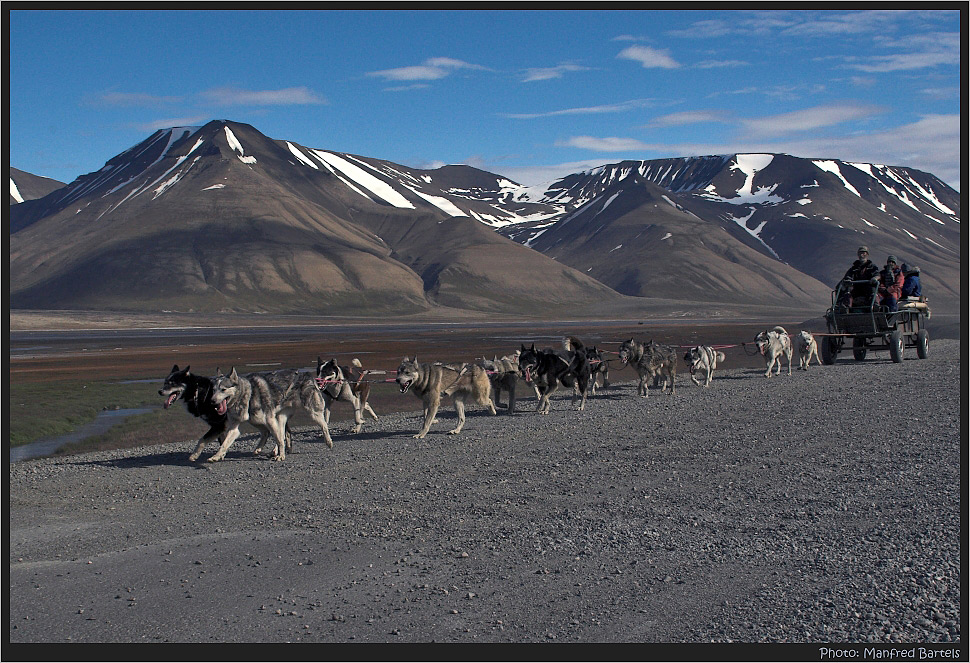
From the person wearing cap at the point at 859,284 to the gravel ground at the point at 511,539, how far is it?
11691mm

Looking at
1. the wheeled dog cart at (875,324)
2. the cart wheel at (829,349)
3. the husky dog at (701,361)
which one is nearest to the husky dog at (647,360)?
the husky dog at (701,361)

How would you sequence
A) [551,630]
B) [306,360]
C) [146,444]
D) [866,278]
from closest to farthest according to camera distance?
[551,630] < [146,444] < [866,278] < [306,360]

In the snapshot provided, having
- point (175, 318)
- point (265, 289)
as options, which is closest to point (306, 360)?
point (175, 318)

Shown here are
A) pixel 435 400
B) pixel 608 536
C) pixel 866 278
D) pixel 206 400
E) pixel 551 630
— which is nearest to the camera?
pixel 551 630

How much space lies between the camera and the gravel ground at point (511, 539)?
5.88 m

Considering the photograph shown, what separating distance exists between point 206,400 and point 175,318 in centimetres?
10283

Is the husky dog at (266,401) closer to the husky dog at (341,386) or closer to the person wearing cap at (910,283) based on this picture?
the husky dog at (341,386)

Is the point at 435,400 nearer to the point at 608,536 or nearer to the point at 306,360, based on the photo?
the point at 608,536

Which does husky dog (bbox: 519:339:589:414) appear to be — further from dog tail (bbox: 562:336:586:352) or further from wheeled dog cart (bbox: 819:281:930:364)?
wheeled dog cart (bbox: 819:281:930:364)

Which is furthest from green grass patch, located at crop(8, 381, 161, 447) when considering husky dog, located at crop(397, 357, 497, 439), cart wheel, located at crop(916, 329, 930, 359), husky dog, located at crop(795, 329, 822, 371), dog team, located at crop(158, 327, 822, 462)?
cart wheel, located at crop(916, 329, 930, 359)

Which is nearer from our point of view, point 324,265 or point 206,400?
point 206,400

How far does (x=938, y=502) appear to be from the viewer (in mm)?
8570

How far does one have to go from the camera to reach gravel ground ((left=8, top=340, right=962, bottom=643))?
5.88m

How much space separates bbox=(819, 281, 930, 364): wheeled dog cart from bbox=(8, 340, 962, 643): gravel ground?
11577mm
